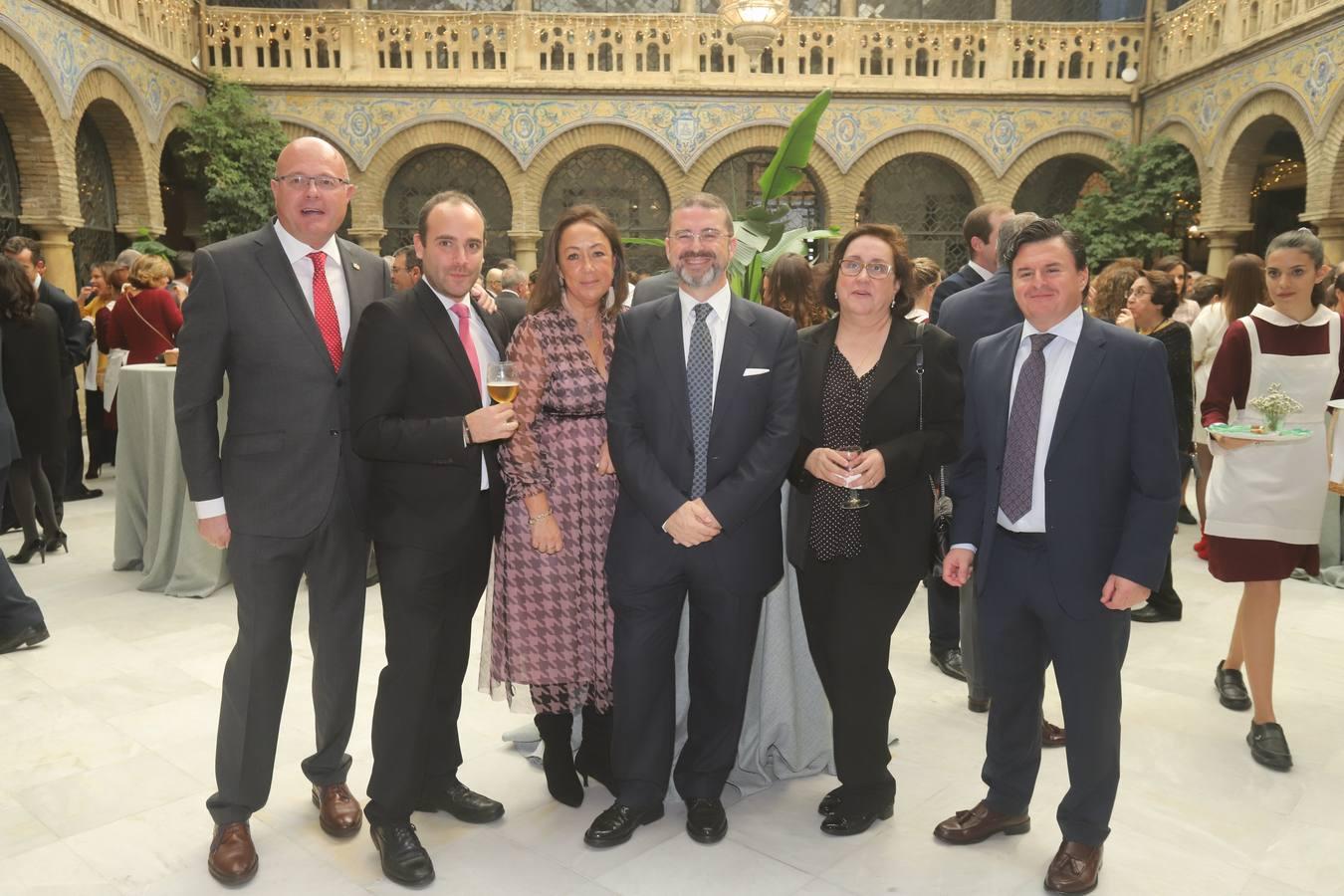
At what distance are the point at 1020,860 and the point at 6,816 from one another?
3.41m

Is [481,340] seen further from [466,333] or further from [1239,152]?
[1239,152]

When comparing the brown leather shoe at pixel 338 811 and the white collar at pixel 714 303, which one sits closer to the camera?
the white collar at pixel 714 303

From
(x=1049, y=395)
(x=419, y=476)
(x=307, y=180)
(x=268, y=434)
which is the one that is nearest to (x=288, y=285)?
(x=307, y=180)

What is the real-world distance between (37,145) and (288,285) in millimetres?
9469

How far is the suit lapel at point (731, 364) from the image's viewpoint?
3.00 meters

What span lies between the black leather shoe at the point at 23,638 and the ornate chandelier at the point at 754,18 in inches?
326

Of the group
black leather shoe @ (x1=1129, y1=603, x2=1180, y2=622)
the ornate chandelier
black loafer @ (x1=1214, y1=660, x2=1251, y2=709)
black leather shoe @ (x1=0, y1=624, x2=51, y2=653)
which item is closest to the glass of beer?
black loafer @ (x1=1214, y1=660, x2=1251, y2=709)

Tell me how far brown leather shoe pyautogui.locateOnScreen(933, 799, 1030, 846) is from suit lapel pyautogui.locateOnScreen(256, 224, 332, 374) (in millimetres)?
2452

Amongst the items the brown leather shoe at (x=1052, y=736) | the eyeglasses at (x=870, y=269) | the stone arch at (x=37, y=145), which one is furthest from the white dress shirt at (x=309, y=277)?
the stone arch at (x=37, y=145)

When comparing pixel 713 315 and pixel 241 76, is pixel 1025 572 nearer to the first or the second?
pixel 713 315

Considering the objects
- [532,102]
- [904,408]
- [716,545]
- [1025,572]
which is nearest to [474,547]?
[716,545]

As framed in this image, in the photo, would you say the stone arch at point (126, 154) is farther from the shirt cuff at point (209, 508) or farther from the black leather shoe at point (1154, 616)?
the black leather shoe at point (1154, 616)

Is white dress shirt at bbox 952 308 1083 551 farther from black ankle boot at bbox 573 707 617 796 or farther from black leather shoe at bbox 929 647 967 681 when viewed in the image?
black leather shoe at bbox 929 647 967 681

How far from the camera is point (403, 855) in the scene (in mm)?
2928
